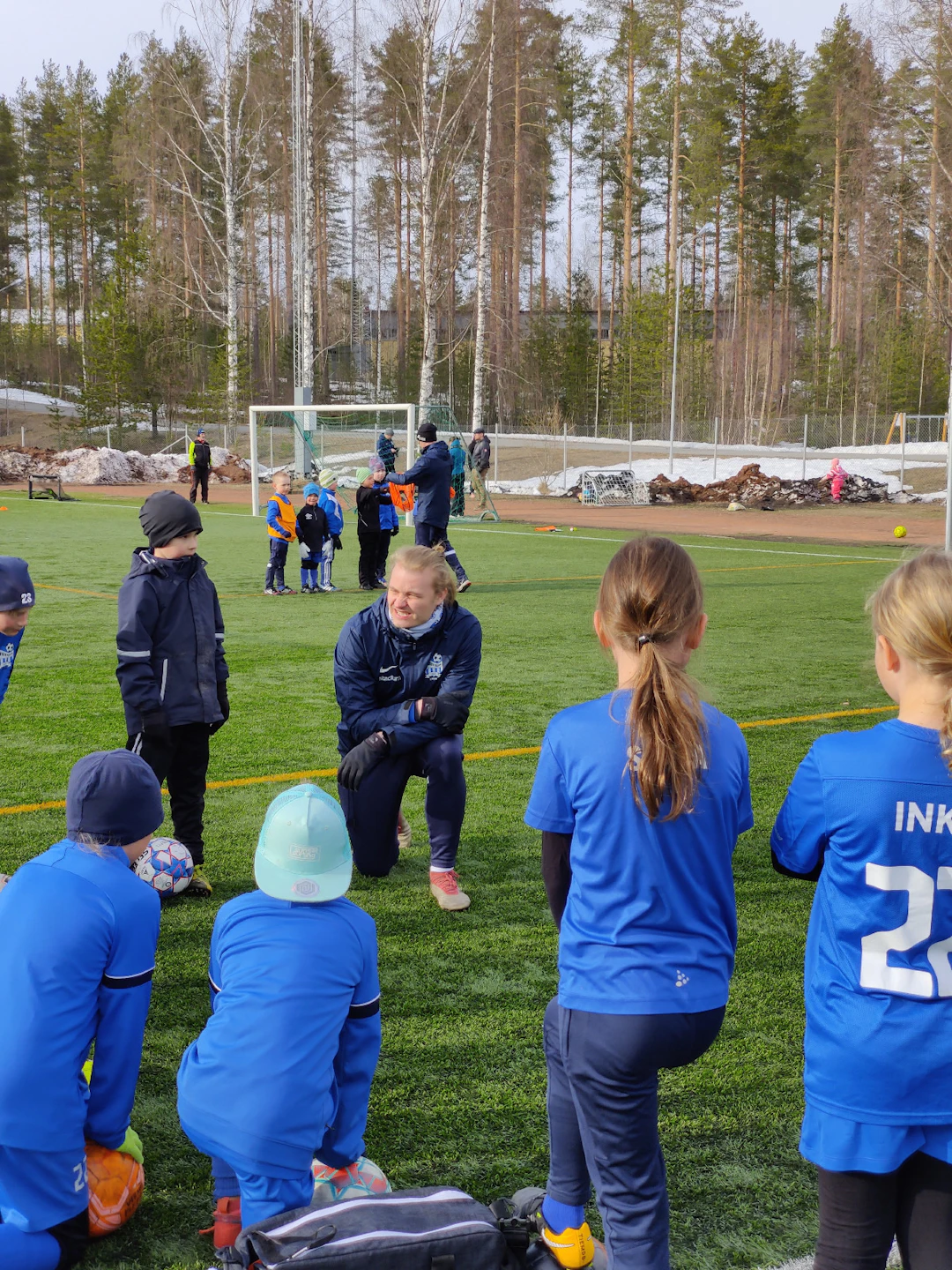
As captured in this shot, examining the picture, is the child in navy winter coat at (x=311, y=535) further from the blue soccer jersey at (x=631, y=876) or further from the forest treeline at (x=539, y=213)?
the forest treeline at (x=539, y=213)

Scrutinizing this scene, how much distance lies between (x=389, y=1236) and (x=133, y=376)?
5409 cm

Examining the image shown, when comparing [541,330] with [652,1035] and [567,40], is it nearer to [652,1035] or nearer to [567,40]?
[567,40]

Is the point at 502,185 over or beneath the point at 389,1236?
over

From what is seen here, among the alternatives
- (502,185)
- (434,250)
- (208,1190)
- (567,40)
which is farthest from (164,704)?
(567,40)

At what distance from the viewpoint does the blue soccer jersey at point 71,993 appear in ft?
7.91

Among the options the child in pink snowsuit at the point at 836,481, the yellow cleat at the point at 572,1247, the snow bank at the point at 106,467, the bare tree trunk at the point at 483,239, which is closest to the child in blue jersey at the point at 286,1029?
the yellow cleat at the point at 572,1247

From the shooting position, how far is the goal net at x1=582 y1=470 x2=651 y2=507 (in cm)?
3228

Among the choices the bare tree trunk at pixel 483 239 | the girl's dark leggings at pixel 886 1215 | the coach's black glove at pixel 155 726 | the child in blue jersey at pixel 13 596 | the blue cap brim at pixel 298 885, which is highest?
the bare tree trunk at pixel 483 239

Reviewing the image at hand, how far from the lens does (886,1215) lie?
208 cm

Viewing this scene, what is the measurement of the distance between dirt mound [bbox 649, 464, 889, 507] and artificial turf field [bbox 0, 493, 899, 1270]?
19.4 m

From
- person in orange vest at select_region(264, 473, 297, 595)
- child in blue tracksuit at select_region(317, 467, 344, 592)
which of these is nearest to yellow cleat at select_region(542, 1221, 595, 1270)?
person in orange vest at select_region(264, 473, 297, 595)

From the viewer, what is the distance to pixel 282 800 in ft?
8.12

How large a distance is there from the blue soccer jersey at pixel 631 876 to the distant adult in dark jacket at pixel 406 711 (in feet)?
7.93

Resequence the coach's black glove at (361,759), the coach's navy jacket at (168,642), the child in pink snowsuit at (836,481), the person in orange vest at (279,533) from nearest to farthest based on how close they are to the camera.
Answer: the coach's navy jacket at (168,642) < the coach's black glove at (361,759) < the person in orange vest at (279,533) < the child in pink snowsuit at (836,481)
